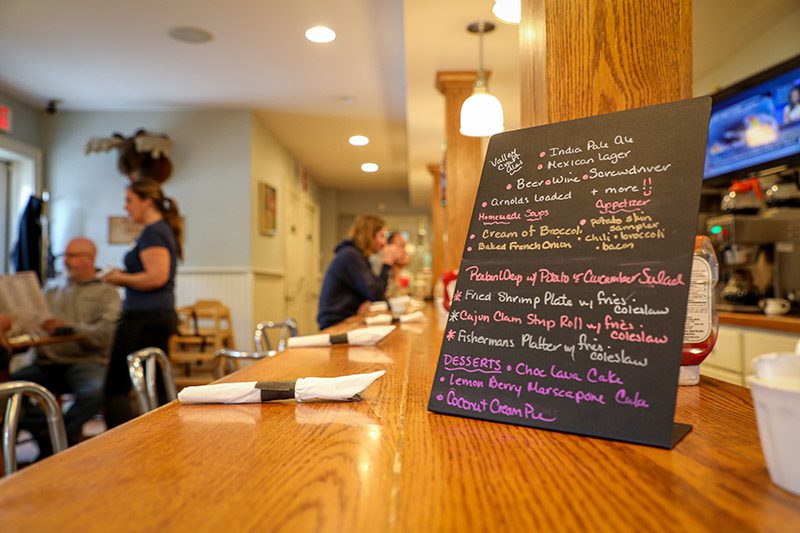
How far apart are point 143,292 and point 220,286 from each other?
263 cm

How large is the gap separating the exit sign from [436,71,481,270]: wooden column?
11.7 ft

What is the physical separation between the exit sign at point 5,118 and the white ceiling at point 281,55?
0.61 feet

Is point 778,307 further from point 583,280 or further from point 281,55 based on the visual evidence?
point 281,55

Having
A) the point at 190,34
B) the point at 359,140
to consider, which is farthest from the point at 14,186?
the point at 359,140

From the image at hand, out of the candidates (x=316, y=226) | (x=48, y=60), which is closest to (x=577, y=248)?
(x=48, y=60)

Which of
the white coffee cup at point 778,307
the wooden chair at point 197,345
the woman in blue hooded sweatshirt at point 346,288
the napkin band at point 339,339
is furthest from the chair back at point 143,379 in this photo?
the white coffee cup at point 778,307

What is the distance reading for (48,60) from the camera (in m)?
4.20

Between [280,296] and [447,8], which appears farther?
[280,296]

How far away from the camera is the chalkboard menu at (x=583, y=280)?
601 millimetres

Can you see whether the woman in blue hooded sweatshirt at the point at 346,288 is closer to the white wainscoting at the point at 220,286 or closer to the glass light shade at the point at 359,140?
the white wainscoting at the point at 220,286

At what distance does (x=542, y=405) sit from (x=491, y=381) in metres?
0.07

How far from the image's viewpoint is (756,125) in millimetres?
3326

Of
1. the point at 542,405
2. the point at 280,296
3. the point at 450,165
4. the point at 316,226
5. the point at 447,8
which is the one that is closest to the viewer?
the point at 542,405

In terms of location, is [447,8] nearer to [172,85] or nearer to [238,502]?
[172,85]
